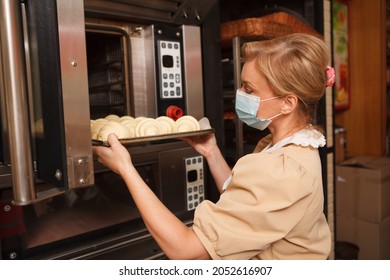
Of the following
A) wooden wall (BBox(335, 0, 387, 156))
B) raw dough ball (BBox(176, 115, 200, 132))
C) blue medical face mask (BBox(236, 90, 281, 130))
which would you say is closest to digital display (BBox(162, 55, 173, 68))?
raw dough ball (BBox(176, 115, 200, 132))

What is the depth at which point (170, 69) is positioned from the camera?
4.57 feet

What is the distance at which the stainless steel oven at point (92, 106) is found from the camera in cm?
76

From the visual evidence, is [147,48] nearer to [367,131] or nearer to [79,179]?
[79,179]

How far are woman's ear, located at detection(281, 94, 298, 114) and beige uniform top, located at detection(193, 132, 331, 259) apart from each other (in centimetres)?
12

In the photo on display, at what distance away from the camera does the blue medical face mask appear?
105cm

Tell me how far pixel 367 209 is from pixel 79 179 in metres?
2.48

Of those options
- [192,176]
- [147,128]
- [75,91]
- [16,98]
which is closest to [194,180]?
[192,176]

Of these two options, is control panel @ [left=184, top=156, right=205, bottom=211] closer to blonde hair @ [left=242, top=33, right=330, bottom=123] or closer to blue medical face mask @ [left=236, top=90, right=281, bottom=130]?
blue medical face mask @ [left=236, top=90, right=281, bottom=130]

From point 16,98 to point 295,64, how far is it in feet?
2.12

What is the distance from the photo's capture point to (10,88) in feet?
2.28

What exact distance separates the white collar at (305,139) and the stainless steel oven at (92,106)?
464 millimetres

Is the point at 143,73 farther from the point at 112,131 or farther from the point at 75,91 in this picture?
the point at 75,91
